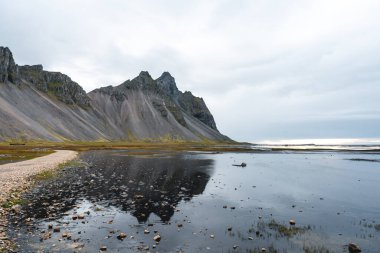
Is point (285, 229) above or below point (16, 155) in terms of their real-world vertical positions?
below

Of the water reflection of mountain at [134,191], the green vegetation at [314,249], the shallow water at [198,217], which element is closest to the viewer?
the green vegetation at [314,249]

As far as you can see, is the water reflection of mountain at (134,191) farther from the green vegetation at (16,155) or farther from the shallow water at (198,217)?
the green vegetation at (16,155)

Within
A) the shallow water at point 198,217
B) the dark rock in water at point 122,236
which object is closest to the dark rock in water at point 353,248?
the shallow water at point 198,217

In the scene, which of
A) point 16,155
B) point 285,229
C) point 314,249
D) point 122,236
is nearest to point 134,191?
point 122,236

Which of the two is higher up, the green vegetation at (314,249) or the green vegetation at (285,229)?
the green vegetation at (285,229)

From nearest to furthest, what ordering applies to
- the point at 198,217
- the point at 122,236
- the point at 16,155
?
the point at 122,236 → the point at 198,217 → the point at 16,155

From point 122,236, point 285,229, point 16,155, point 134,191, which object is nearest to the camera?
point 122,236

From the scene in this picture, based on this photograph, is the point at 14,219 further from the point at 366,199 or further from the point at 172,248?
the point at 366,199

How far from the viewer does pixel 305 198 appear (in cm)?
3631

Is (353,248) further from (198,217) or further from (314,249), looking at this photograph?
(198,217)

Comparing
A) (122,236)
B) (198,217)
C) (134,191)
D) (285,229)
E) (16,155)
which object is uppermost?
(16,155)

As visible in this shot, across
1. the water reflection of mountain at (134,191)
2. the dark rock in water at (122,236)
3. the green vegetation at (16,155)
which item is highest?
the green vegetation at (16,155)

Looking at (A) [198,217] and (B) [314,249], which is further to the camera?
(A) [198,217]

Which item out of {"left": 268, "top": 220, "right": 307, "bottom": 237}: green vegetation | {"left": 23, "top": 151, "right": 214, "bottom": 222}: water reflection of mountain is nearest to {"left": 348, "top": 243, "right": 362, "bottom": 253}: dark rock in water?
{"left": 268, "top": 220, "right": 307, "bottom": 237}: green vegetation
